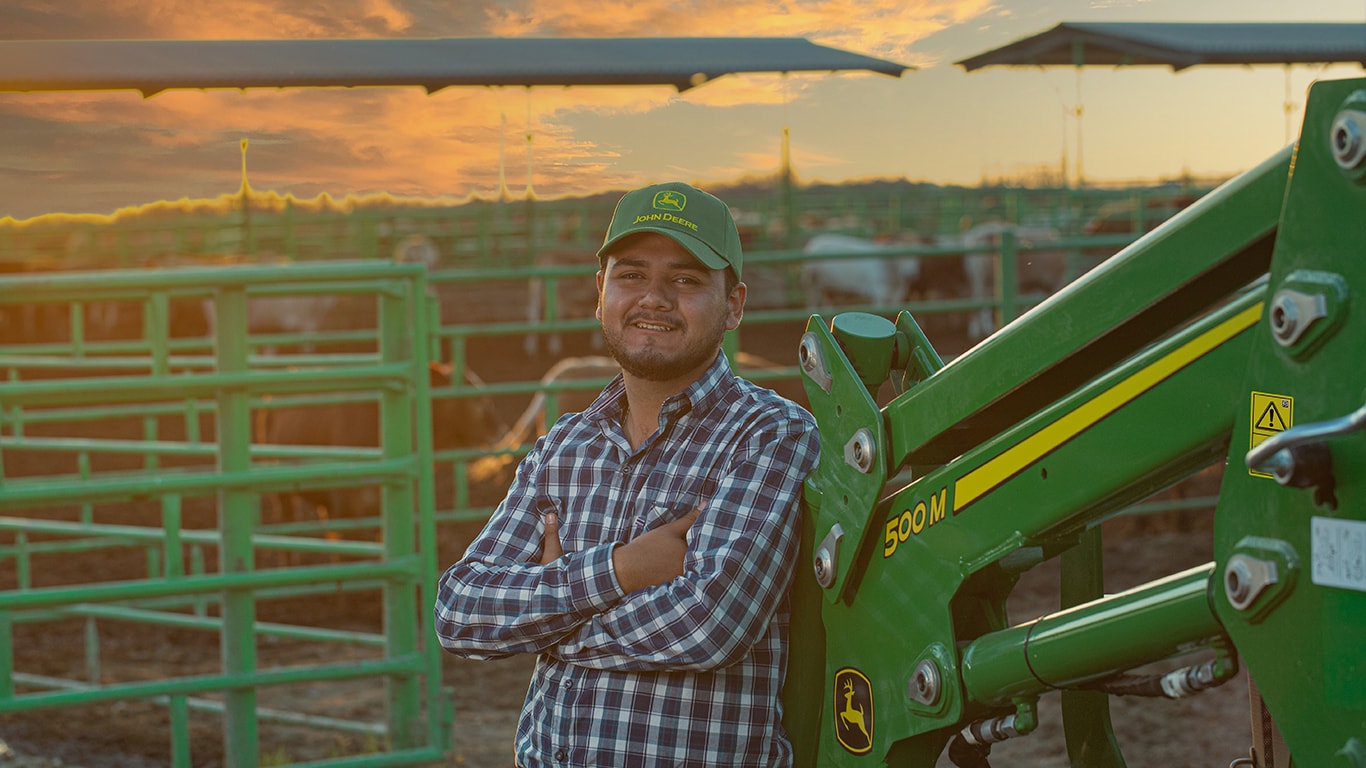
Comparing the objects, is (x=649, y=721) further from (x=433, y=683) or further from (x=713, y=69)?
(x=433, y=683)

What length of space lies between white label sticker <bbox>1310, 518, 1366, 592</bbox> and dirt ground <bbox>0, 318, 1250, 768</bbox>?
2583 millimetres

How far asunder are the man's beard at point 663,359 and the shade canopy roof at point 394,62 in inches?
27.8

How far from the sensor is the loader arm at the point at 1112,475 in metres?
1.11

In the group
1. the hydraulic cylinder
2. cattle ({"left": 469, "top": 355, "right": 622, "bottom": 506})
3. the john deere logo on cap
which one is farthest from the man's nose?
cattle ({"left": 469, "top": 355, "right": 622, "bottom": 506})

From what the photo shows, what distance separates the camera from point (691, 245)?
1979 millimetres

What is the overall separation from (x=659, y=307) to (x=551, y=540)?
0.38m

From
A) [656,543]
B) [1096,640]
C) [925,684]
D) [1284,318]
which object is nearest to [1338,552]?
[1284,318]

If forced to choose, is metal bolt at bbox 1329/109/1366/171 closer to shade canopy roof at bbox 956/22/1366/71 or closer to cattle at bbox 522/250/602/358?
shade canopy roof at bbox 956/22/1366/71

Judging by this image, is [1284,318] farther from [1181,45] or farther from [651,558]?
[1181,45]

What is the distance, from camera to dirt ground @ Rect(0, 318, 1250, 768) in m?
4.07

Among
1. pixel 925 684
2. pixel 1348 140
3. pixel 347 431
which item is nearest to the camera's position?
pixel 1348 140

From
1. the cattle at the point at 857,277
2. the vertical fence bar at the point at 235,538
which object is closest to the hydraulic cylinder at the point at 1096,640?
the vertical fence bar at the point at 235,538

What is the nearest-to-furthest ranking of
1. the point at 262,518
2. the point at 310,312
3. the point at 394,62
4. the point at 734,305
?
the point at 734,305 < the point at 394,62 < the point at 262,518 < the point at 310,312

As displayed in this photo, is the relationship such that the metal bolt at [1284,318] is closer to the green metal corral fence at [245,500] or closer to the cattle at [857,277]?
the green metal corral fence at [245,500]
